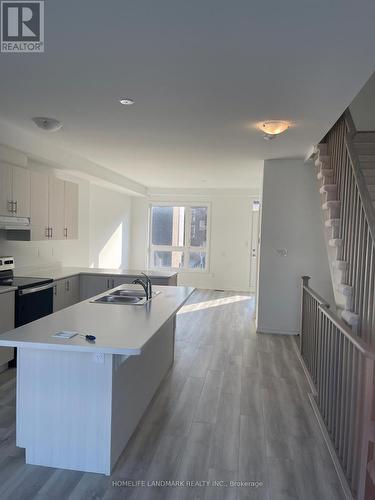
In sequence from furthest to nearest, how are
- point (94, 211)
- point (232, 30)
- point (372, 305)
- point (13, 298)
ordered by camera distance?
point (94, 211)
point (13, 298)
point (372, 305)
point (232, 30)

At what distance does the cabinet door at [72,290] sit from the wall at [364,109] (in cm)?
454

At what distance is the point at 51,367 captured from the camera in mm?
2213

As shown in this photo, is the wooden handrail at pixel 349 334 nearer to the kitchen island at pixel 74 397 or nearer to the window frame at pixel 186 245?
the kitchen island at pixel 74 397

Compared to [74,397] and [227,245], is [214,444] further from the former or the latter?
[227,245]

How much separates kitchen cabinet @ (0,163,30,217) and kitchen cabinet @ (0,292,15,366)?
91 cm

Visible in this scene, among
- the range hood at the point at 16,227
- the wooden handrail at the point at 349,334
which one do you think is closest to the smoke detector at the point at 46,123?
the range hood at the point at 16,227

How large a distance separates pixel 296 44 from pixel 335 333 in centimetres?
200

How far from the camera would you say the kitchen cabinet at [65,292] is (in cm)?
464

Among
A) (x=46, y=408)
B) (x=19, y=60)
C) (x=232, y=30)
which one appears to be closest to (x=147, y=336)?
(x=46, y=408)

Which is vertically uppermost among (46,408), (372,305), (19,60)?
(19,60)

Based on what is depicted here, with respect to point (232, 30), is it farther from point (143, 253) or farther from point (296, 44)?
point (143, 253)

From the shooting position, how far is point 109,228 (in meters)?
8.02

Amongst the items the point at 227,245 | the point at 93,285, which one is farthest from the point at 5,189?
the point at 227,245

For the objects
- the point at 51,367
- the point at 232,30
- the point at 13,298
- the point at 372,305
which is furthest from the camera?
the point at 13,298
